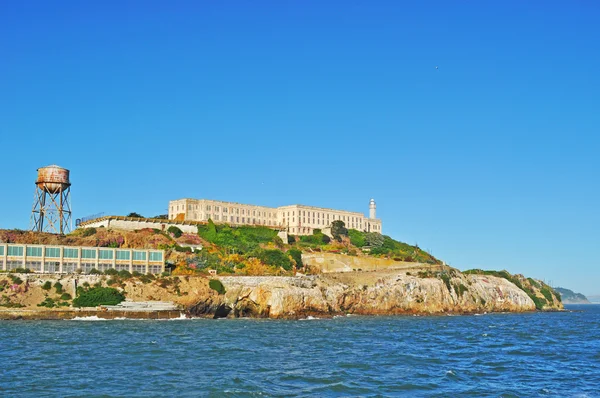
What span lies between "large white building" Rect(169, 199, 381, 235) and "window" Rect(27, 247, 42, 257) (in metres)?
46.8

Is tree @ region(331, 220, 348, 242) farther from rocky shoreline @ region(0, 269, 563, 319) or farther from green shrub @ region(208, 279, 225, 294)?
green shrub @ region(208, 279, 225, 294)

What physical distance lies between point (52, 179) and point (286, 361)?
7513 centimetres

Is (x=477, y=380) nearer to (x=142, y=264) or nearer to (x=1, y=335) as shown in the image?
(x=1, y=335)

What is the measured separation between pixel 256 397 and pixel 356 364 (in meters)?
Result: 11.9

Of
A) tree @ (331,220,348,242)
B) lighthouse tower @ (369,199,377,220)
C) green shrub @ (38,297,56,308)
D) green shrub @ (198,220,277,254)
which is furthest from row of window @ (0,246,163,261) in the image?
lighthouse tower @ (369,199,377,220)

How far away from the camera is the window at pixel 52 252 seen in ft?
284

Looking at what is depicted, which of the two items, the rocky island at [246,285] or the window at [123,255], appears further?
the window at [123,255]

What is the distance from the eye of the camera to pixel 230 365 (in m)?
39.7

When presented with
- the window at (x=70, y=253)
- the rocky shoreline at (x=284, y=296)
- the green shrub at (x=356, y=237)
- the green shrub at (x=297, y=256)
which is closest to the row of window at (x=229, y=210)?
the green shrub at (x=356, y=237)

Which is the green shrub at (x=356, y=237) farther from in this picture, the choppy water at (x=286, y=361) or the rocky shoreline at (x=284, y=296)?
the choppy water at (x=286, y=361)

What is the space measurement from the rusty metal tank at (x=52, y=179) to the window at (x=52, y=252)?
20.6m

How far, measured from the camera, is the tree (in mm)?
149625

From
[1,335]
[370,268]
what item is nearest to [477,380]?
[1,335]

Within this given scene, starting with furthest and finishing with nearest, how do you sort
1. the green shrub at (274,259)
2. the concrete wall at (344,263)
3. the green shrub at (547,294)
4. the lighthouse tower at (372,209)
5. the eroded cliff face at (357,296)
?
the lighthouse tower at (372,209) → the green shrub at (547,294) → the concrete wall at (344,263) → the green shrub at (274,259) → the eroded cliff face at (357,296)
